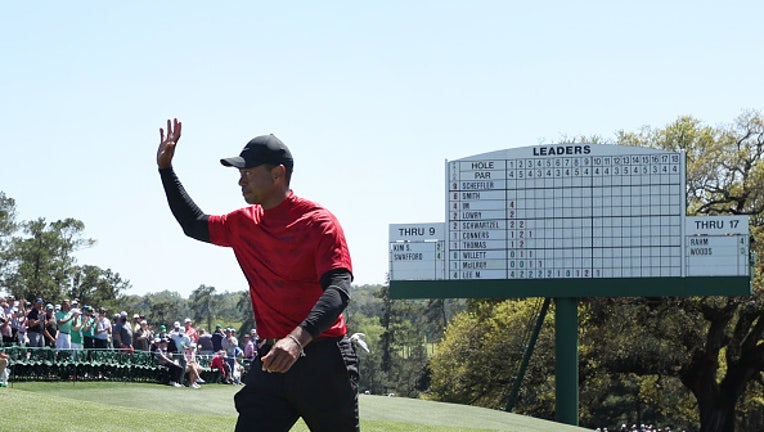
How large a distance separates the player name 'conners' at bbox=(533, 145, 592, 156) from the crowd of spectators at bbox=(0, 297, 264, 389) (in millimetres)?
8187

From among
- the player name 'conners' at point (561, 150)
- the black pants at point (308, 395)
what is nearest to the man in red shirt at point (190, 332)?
the player name 'conners' at point (561, 150)

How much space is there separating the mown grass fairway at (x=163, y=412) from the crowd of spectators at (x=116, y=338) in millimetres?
748

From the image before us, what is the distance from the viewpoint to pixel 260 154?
570 cm

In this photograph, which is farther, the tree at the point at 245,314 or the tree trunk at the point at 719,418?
the tree at the point at 245,314

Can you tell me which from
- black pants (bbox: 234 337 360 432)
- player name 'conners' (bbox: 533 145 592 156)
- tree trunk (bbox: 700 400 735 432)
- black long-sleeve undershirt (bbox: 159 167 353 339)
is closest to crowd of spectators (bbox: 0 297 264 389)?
player name 'conners' (bbox: 533 145 592 156)

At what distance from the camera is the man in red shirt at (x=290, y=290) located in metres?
5.45

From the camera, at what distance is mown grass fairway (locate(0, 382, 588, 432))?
14.9 meters

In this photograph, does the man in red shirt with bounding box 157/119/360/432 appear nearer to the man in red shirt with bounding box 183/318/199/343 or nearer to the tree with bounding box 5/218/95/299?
the man in red shirt with bounding box 183/318/199/343

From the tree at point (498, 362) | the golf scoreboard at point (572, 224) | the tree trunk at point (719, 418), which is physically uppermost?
the golf scoreboard at point (572, 224)

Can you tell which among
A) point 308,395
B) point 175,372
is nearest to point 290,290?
point 308,395

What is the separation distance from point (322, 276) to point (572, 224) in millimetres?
23156

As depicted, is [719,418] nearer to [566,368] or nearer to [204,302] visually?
[566,368]

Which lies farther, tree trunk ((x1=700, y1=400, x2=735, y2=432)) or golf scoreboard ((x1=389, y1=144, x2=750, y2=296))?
tree trunk ((x1=700, y1=400, x2=735, y2=432))

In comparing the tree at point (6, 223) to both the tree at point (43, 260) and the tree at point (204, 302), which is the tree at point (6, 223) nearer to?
the tree at point (43, 260)
